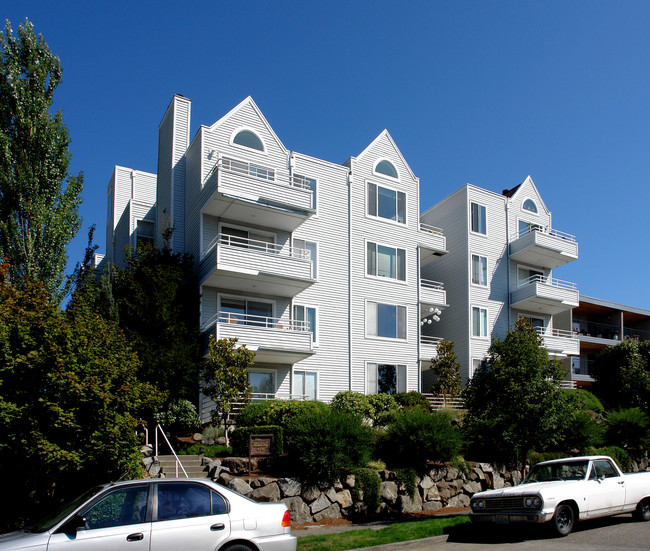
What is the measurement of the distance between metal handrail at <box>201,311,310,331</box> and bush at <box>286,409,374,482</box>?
25.0 ft

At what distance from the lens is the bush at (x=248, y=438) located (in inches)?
692

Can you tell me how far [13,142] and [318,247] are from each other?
12.8m

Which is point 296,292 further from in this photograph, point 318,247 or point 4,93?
point 4,93

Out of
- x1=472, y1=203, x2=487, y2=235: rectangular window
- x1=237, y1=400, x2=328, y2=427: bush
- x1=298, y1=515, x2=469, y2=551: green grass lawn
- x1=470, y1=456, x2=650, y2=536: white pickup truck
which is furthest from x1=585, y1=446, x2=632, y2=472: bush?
x1=472, y1=203, x2=487, y2=235: rectangular window

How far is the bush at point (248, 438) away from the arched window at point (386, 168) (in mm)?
16328

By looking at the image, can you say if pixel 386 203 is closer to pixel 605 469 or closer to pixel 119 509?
pixel 605 469

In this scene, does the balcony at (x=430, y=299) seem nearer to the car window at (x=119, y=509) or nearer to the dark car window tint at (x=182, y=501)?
the dark car window tint at (x=182, y=501)

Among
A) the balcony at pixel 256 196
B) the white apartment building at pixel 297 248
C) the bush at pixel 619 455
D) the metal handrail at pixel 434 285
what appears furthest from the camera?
the metal handrail at pixel 434 285

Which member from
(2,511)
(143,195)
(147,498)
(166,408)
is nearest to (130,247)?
(166,408)

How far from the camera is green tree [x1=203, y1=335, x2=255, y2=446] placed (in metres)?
21.9

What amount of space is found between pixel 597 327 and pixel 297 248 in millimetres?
27992

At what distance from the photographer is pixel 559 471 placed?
1380cm

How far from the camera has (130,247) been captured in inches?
966

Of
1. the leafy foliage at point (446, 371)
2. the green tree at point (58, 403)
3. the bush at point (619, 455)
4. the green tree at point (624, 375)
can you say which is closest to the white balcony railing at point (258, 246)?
the leafy foliage at point (446, 371)
